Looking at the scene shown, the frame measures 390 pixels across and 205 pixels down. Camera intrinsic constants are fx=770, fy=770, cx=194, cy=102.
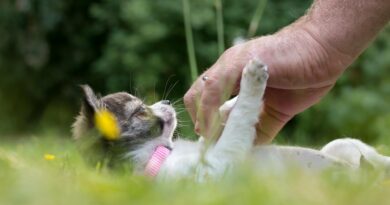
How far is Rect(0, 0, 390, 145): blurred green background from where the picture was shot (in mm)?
7430

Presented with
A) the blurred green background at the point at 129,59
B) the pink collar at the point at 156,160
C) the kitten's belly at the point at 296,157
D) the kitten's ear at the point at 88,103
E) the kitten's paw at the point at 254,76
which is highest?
the kitten's paw at the point at 254,76

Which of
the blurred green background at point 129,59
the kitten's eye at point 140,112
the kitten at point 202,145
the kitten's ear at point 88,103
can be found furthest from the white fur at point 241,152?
the blurred green background at point 129,59

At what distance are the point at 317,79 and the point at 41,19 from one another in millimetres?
6875

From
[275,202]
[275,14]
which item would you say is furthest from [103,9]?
[275,202]

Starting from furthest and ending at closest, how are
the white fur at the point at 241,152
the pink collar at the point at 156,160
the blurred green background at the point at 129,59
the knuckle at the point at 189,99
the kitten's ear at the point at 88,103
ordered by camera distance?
the blurred green background at the point at 129,59 < the knuckle at the point at 189,99 < the kitten's ear at the point at 88,103 < the pink collar at the point at 156,160 < the white fur at the point at 241,152

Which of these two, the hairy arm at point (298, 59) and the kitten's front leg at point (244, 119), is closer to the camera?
the kitten's front leg at point (244, 119)

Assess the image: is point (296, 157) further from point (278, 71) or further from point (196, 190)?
point (196, 190)

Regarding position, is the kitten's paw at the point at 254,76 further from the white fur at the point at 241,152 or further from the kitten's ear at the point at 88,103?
the kitten's ear at the point at 88,103

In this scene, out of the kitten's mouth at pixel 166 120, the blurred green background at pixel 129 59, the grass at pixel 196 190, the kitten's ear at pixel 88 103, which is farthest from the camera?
the blurred green background at pixel 129 59

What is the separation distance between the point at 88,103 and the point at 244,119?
57 cm

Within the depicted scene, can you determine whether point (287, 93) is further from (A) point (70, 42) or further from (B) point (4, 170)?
(A) point (70, 42)

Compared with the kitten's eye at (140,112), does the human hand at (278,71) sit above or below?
above

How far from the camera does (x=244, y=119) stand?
8.71ft

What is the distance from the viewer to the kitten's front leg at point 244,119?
2.58m
